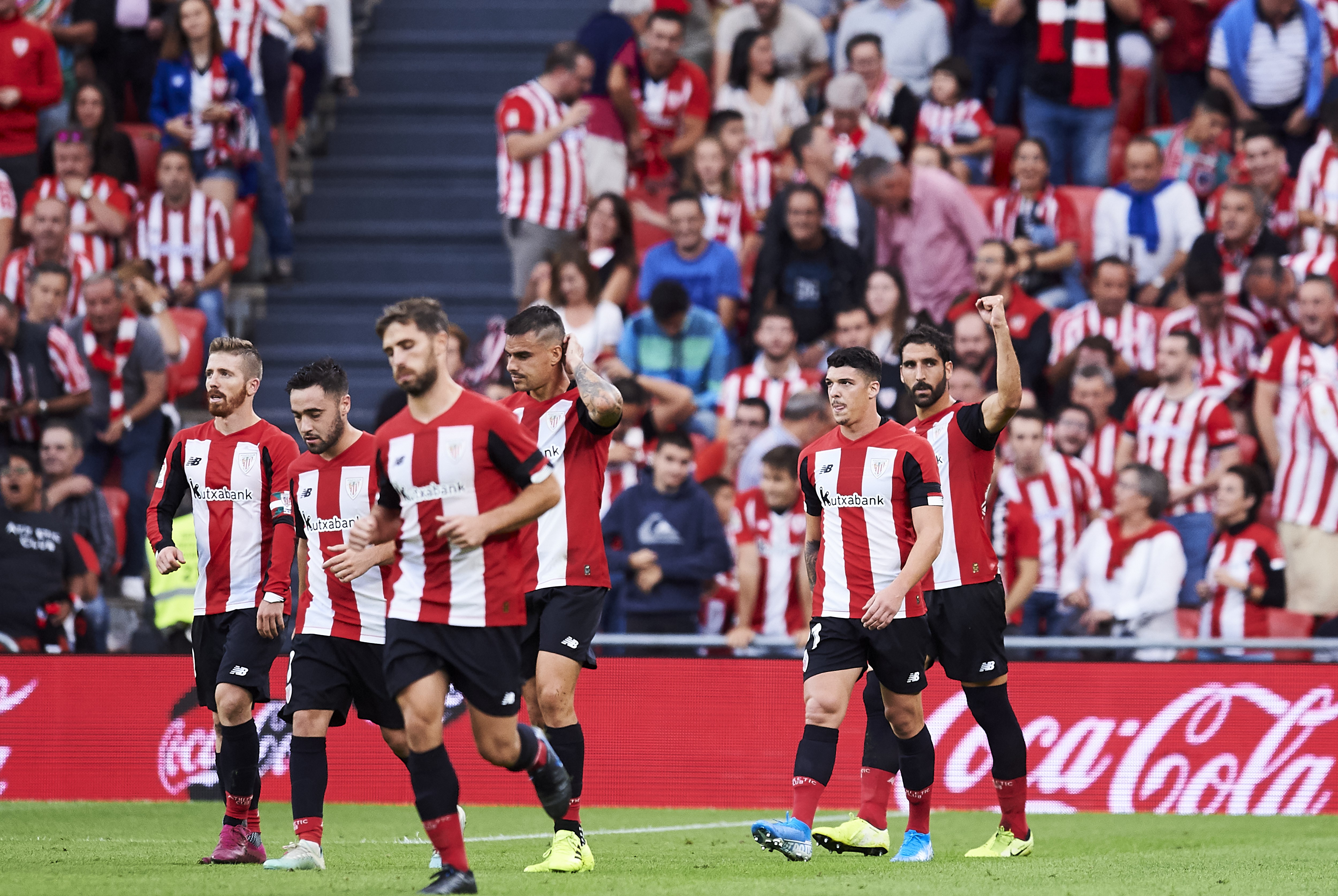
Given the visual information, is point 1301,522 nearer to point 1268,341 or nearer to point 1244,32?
point 1268,341

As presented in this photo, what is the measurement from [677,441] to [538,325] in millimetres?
4083

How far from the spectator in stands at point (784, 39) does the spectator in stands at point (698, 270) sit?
2.39 meters

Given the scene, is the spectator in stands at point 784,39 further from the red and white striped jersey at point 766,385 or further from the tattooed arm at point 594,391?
the tattooed arm at point 594,391

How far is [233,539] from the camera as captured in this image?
27.1 feet

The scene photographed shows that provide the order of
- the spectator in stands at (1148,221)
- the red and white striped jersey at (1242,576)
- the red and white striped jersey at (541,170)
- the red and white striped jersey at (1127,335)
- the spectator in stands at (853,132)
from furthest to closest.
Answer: the red and white striped jersey at (541,170) → the spectator in stands at (853,132) → the spectator in stands at (1148,221) → the red and white striped jersey at (1127,335) → the red and white striped jersey at (1242,576)

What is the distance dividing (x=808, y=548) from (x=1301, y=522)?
5.28 metres

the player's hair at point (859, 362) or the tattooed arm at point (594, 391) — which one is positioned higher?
the player's hair at point (859, 362)

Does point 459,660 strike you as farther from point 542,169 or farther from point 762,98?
point 762,98

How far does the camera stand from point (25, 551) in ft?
39.1

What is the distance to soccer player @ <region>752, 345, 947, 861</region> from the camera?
770 cm

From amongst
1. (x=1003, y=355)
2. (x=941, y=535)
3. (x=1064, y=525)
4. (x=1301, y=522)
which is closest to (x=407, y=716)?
(x=941, y=535)

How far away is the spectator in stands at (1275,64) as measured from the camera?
15.0 m

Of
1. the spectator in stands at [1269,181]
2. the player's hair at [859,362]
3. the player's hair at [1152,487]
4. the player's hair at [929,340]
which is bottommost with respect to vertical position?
the player's hair at [1152,487]

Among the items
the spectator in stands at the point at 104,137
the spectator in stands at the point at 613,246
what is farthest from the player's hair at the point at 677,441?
the spectator in stands at the point at 104,137
